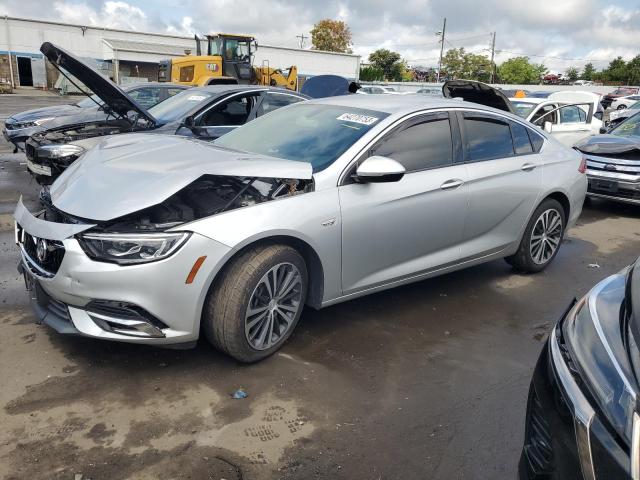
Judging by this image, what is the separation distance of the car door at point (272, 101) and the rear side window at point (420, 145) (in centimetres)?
376

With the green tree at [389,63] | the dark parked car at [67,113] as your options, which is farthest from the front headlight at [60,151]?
the green tree at [389,63]

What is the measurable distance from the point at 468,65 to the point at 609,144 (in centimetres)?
6970

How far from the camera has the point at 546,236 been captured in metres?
5.35

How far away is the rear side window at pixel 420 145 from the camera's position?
13.1 ft

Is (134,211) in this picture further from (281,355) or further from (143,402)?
(281,355)

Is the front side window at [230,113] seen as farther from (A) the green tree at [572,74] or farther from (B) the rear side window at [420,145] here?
(A) the green tree at [572,74]

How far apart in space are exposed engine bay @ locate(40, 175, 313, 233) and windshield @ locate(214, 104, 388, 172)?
373mm

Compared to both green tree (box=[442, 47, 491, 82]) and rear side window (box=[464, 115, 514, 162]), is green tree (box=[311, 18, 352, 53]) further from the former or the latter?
rear side window (box=[464, 115, 514, 162])

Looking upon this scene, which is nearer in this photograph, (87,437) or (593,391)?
(593,391)

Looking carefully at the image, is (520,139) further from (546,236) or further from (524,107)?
(524,107)

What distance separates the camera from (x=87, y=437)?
2.73m

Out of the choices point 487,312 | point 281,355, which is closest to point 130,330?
point 281,355

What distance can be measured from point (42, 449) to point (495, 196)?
3.69 meters

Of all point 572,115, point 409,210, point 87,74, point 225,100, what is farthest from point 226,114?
point 572,115
